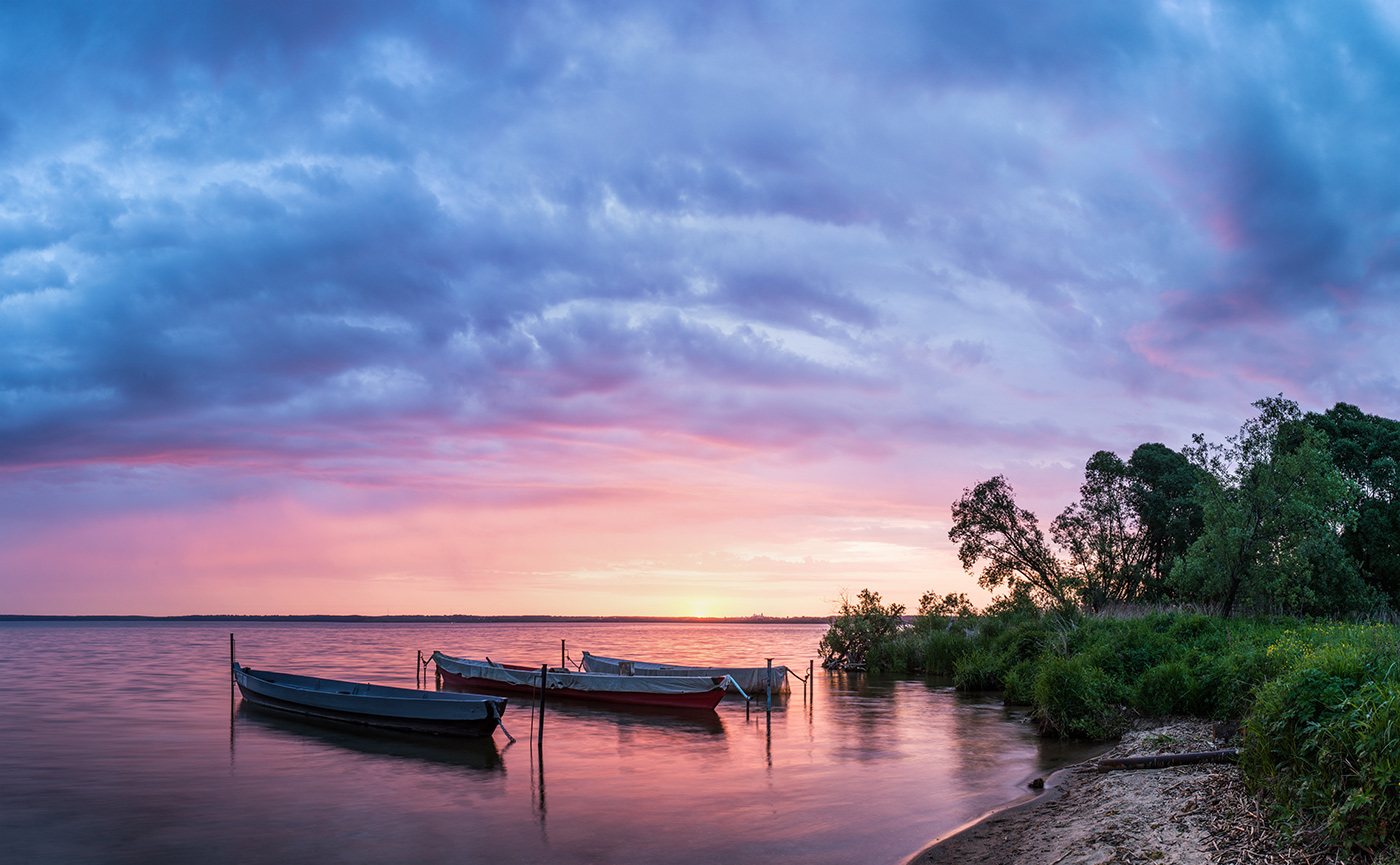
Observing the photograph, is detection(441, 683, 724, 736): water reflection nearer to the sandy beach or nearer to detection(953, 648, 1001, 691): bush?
detection(953, 648, 1001, 691): bush

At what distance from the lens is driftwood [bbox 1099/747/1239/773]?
491 inches

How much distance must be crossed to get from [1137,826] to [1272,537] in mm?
29646

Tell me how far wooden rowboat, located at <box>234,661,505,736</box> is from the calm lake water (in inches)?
24.6

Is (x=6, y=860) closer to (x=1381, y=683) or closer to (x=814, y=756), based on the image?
(x=814, y=756)

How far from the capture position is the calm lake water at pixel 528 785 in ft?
49.5

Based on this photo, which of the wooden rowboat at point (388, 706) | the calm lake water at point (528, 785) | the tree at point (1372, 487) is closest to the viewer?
the calm lake water at point (528, 785)

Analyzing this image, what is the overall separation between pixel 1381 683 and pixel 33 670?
3211 inches

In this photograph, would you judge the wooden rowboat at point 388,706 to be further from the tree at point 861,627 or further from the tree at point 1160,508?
the tree at point 1160,508

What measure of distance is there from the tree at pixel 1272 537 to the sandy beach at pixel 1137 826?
21.3m

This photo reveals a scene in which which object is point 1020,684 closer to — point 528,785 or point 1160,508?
point 528,785

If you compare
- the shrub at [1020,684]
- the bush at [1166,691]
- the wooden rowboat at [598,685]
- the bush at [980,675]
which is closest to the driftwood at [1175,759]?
the bush at [1166,691]

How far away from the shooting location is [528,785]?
67.5ft

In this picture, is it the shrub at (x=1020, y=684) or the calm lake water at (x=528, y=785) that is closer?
the calm lake water at (x=528, y=785)

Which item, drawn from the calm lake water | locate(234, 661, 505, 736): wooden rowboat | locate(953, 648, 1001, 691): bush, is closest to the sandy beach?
the calm lake water
